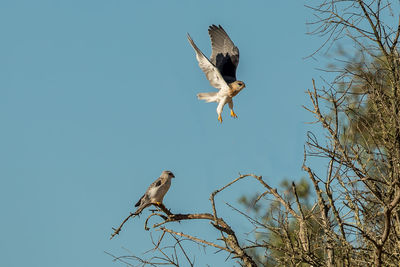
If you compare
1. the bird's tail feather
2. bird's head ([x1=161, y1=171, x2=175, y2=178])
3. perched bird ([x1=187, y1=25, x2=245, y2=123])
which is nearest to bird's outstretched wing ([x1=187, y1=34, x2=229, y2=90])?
perched bird ([x1=187, y1=25, x2=245, y2=123])

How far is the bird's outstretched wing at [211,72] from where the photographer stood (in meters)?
7.96

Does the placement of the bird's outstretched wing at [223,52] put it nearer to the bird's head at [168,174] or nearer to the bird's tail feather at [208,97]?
the bird's tail feather at [208,97]

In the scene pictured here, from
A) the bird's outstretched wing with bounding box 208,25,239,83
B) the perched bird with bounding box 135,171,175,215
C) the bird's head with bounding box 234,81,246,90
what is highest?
the bird's outstretched wing with bounding box 208,25,239,83

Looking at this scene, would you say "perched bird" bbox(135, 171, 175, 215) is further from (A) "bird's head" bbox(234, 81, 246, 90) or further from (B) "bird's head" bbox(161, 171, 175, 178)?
(A) "bird's head" bbox(234, 81, 246, 90)

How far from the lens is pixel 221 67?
883 cm

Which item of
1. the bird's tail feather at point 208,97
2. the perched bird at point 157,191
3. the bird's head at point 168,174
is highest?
the bird's tail feather at point 208,97

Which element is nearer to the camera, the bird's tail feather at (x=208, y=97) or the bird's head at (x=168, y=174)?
the bird's head at (x=168, y=174)

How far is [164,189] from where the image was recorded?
6406 millimetres

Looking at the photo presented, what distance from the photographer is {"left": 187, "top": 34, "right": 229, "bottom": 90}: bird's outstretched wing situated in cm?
796

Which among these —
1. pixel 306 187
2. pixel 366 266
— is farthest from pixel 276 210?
pixel 306 187

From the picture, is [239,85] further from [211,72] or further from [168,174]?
[168,174]

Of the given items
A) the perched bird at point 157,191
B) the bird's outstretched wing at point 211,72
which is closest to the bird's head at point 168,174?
the perched bird at point 157,191

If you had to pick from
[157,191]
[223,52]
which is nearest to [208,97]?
[223,52]

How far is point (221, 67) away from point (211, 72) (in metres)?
0.63
